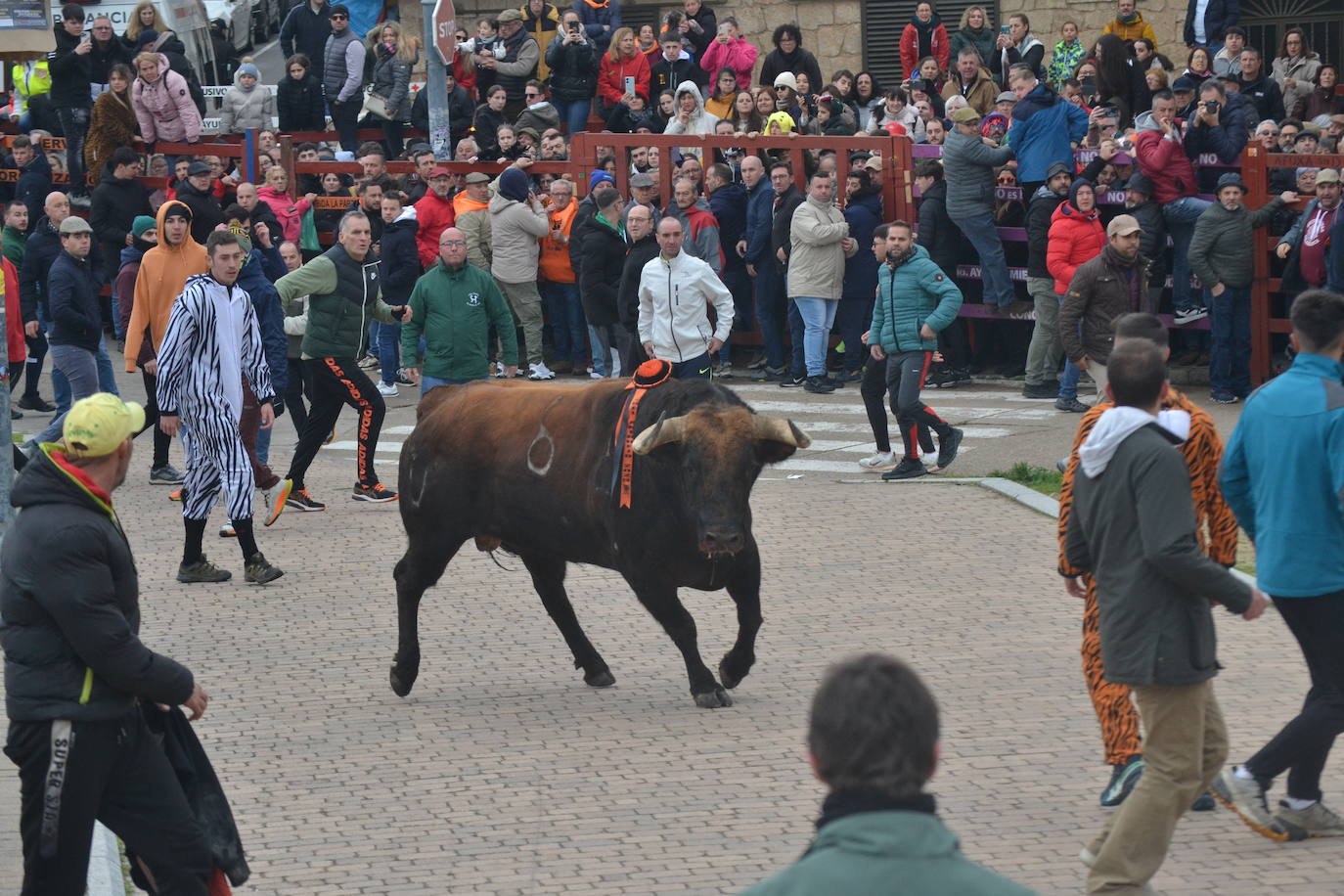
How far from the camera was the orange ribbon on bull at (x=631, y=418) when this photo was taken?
854 centimetres

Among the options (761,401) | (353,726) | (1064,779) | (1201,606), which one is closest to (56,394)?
(761,401)

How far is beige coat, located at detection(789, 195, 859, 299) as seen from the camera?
17.5 m

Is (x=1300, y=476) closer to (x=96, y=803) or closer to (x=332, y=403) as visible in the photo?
(x=96, y=803)

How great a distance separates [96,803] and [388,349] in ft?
47.0

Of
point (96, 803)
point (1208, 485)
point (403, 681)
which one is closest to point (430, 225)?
point (403, 681)

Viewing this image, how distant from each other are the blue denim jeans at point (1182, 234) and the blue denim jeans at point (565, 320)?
19.7 ft

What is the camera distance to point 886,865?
10.0ft

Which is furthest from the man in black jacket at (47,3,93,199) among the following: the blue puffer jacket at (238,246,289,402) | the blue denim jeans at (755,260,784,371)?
the blue puffer jacket at (238,246,289,402)

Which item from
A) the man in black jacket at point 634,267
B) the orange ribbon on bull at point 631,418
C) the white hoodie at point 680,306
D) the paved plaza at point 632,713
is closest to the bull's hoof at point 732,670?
the paved plaza at point 632,713

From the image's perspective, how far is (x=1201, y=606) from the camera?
18.9 feet

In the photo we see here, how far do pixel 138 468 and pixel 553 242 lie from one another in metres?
5.33

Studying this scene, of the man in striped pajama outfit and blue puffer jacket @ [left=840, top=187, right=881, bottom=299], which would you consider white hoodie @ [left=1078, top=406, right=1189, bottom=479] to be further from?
blue puffer jacket @ [left=840, top=187, right=881, bottom=299]

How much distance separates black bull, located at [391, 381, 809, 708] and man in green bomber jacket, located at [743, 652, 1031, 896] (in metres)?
4.78

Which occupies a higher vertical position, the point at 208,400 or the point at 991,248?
the point at 991,248
